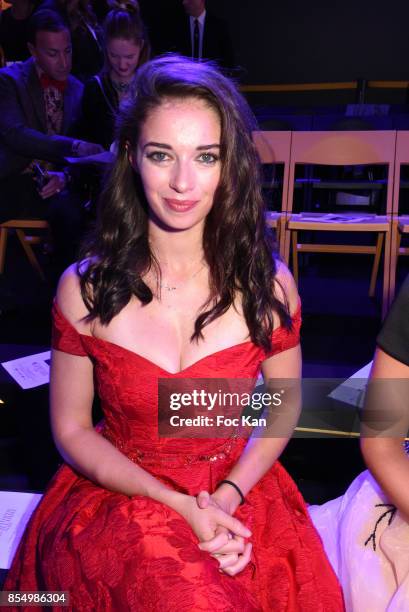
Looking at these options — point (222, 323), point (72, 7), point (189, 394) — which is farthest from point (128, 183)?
point (72, 7)

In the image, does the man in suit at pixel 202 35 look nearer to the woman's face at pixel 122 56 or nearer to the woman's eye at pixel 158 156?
the woman's face at pixel 122 56

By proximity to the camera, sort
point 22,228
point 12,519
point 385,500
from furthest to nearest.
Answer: point 22,228
point 12,519
point 385,500

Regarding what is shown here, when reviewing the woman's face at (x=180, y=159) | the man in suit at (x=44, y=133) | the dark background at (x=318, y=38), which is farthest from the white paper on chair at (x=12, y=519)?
the dark background at (x=318, y=38)

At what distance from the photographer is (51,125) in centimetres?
398

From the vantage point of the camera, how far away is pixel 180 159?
1.30 m

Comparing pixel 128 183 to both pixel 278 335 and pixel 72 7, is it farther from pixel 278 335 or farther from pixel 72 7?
pixel 72 7

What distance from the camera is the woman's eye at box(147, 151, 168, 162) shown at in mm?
1322

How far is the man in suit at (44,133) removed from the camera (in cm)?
378

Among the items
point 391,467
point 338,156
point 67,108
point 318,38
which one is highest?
point 318,38

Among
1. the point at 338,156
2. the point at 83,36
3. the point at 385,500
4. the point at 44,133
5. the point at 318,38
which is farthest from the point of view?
the point at 318,38

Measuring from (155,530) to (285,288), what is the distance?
606 millimetres

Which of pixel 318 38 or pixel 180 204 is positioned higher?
pixel 318 38

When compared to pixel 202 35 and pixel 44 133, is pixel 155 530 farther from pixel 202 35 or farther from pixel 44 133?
pixel 202 35

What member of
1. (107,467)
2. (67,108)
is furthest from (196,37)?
(107,467)
